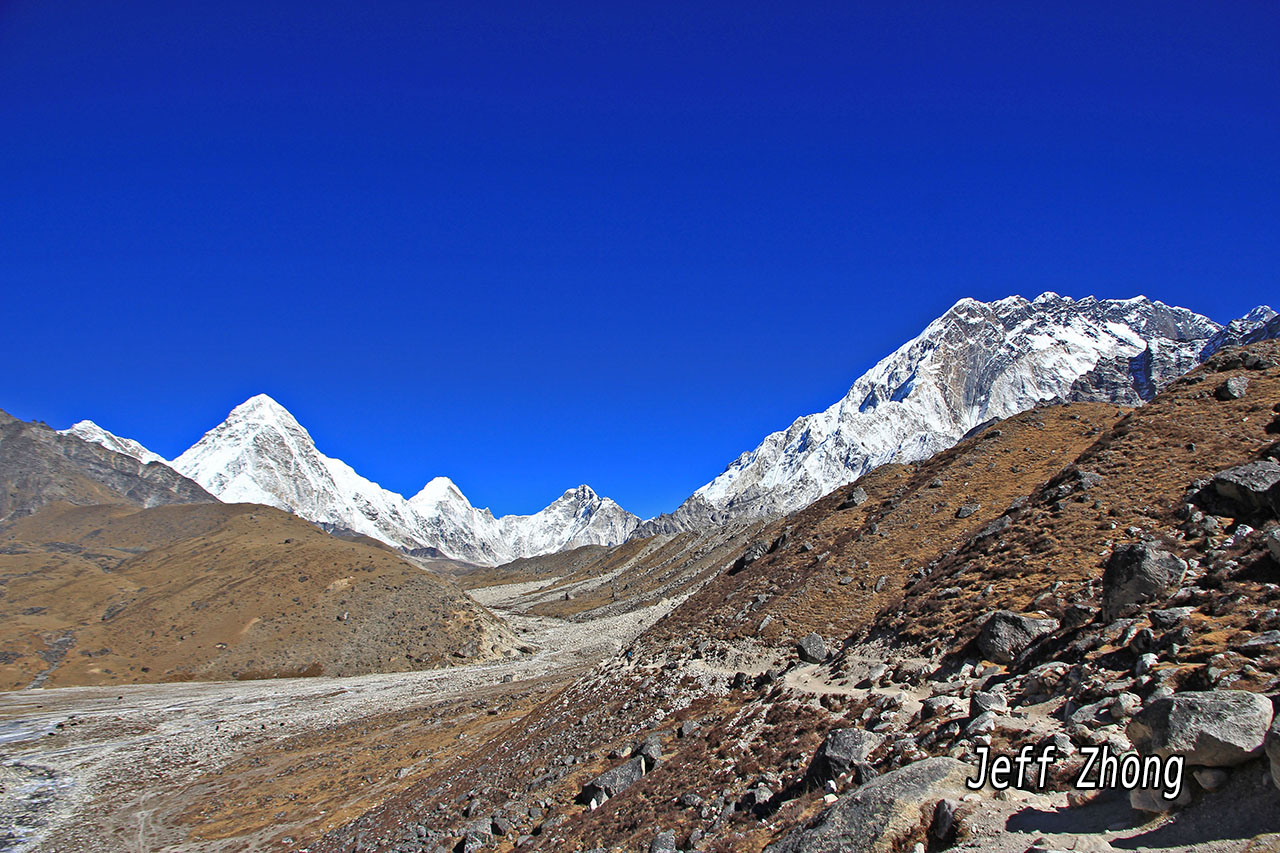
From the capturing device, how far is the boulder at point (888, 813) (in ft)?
35.3

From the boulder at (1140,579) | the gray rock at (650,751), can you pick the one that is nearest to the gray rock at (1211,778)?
the boulder at (1140,579)

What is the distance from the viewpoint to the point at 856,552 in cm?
3566

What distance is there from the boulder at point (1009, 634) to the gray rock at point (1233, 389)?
61.9ft

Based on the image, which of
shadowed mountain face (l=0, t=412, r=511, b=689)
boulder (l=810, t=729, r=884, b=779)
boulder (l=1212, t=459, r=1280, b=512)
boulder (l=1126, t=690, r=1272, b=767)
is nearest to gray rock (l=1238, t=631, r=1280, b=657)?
boulder (l=1126, t=690, r=1272, b=767)

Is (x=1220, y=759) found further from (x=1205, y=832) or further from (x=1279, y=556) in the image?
(x=1279, y=556)

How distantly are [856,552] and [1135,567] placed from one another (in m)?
19.4

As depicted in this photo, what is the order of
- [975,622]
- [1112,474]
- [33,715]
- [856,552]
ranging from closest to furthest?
[975,622] < [1112,474] < [856,552] < [33,715]

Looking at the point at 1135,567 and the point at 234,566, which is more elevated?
the point at 234,566

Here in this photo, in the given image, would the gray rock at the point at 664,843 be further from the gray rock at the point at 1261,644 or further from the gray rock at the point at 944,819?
the gray rock at the point at 1261,644

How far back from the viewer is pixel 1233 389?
28.1 meters

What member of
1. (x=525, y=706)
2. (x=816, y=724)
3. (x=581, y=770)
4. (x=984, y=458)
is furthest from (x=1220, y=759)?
(x=525, y=706)

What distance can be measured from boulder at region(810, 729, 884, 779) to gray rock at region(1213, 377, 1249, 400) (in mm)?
25653

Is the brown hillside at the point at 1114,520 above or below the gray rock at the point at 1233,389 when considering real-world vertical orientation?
below

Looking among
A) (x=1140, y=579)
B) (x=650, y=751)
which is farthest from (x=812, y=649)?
(x=1140, y=579)
